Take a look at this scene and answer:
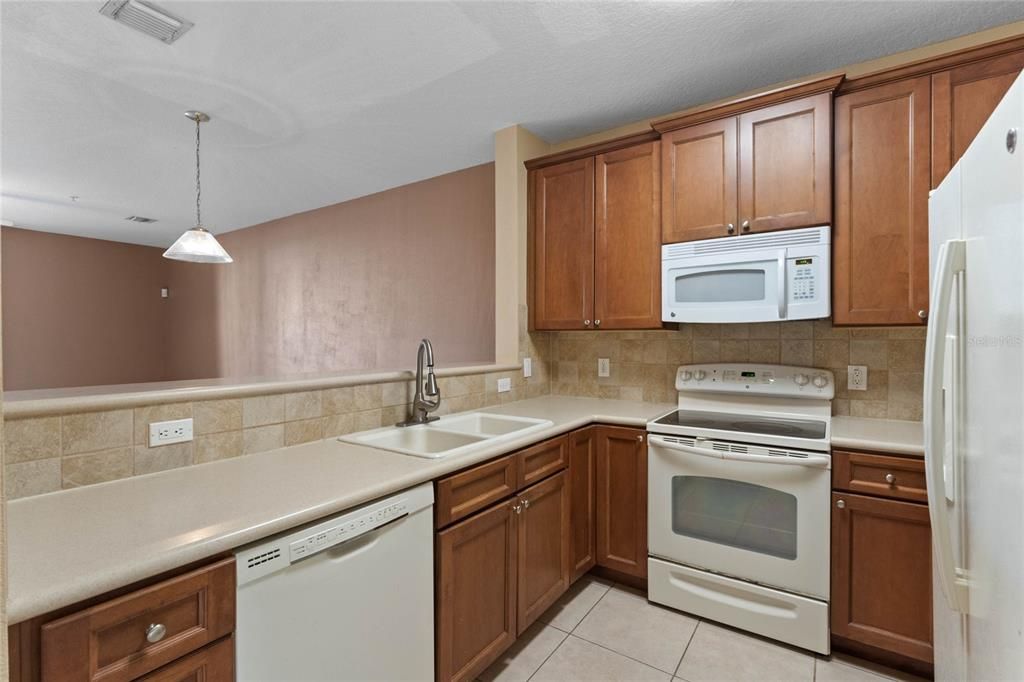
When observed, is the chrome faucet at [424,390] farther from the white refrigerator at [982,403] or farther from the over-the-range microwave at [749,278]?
the white refrigerator at [982,403]

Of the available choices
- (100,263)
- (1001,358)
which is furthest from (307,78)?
(100,263)

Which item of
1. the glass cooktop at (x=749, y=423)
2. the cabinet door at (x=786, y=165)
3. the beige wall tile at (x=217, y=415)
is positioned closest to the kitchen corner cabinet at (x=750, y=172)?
the cabinet door at (x=786, y=165)

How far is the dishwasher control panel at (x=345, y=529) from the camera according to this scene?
1165 millimetres

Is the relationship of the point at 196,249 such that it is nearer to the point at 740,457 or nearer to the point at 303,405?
the point at 303,405

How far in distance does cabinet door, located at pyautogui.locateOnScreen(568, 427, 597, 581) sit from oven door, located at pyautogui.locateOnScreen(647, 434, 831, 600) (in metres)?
0.29

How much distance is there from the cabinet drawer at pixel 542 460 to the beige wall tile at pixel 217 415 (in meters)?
1.00

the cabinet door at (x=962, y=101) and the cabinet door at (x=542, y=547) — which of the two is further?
the cabinet door at (x=542, y=547)

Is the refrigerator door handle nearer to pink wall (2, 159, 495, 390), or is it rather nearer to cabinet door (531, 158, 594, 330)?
cabinet door (531, 158, 594, 330)

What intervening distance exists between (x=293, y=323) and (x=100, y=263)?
3312mm

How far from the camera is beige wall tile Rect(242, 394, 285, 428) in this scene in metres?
1.65

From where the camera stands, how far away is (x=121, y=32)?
2.08m

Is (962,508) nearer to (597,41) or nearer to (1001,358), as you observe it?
(1001,358)

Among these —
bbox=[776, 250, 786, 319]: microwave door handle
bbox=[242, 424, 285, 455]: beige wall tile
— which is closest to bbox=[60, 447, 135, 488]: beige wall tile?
bbox=[242, 424, 285, 455]: beige wall tile

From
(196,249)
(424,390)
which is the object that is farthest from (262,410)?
(196,249)
